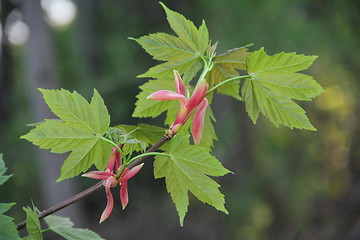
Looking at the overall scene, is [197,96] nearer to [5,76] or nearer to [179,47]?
[179,47]

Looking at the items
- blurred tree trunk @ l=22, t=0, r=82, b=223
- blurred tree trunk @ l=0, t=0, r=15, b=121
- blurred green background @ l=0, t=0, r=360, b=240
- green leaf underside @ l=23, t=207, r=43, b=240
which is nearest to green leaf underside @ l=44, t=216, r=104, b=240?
green leaf underside @ l=23, t=207, r=43, b=240

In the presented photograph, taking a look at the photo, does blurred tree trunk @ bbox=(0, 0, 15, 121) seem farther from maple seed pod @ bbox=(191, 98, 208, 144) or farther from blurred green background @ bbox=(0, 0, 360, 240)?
maple seed pod @ bbox=(191, 98, 208, 144)

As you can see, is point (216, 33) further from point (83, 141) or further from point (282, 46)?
point (83, 141)

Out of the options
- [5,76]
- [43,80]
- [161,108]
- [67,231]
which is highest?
[161,108]

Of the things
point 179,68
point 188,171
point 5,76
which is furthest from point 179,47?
point 5,76

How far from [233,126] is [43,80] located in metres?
2.01

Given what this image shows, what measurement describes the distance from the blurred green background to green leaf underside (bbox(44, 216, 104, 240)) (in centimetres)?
296

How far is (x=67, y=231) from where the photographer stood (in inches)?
15.9

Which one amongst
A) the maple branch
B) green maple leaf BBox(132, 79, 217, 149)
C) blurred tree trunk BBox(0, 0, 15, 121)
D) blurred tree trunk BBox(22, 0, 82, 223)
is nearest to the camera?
the maple branch

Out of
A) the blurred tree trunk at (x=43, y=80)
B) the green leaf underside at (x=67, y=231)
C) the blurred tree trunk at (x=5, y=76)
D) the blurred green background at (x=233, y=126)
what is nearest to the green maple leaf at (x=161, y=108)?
the green leaf underside at (x=67, y=231)

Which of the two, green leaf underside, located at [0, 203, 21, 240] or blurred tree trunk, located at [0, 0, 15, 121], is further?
blurred tree trunk, located at [0, 0, 15, 121]

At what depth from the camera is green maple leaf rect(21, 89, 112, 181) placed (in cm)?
36

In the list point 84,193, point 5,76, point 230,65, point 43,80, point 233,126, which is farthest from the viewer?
point 5,76

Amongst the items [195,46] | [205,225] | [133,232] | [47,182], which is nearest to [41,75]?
[47,182]
